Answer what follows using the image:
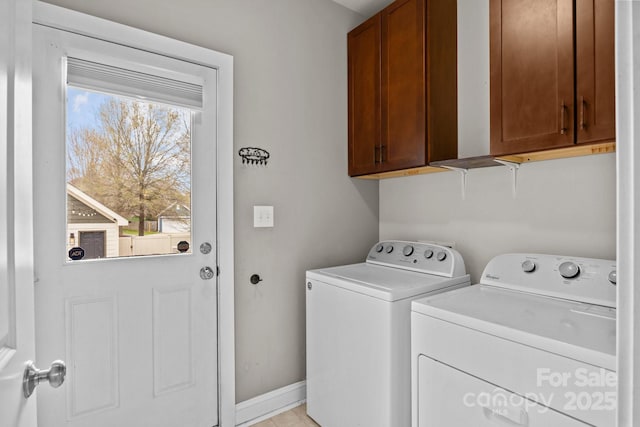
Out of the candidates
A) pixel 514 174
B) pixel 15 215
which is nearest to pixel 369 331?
pixel 514 174

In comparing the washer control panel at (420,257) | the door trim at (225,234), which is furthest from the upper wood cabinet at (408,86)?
the door trim at (225,234)

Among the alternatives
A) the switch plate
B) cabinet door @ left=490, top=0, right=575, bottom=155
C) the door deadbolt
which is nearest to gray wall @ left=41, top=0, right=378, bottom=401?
the switch plate

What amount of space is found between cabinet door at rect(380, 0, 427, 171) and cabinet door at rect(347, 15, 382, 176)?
0.23ft

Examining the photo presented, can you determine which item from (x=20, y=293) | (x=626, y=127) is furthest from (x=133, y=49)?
(x=626, y=127)

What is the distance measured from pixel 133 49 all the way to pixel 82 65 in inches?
9.3

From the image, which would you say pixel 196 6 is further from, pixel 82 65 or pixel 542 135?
pixel 542 135

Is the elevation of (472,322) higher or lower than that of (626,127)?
lower

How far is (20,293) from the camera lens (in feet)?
2.33

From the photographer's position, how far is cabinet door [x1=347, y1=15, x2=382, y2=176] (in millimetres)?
2143

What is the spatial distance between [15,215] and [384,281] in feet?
4.72

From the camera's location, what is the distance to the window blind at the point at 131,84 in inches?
60.0

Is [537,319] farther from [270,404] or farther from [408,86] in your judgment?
[270,404]

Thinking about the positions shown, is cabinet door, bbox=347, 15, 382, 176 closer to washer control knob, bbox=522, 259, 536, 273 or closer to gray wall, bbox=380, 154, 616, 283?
gray wall, bbox=380, 154, 616, 283

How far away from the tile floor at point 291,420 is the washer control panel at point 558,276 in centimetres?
129
